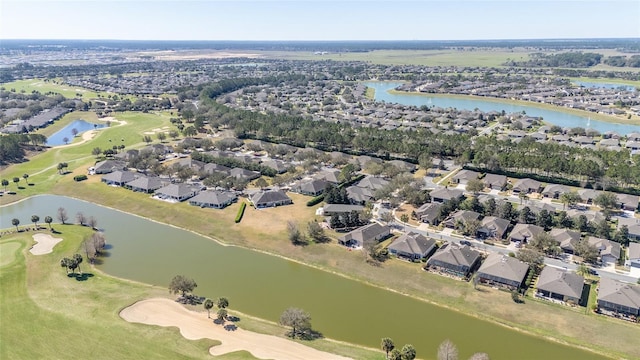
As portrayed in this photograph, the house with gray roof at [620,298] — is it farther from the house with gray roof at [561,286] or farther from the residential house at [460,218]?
the residential house at [460,218]

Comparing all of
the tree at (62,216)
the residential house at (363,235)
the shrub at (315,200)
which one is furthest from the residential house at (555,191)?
the tree at (62,216)

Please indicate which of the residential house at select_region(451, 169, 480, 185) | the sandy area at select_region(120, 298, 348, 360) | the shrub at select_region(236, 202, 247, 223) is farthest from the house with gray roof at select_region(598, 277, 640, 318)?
the shrub at select_region(236, 202, 247, 223)

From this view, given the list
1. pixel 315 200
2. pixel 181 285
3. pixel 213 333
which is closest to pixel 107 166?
pixel 315 200

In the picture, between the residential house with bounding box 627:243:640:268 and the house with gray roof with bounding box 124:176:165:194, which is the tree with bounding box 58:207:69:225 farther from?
the residential house with bounding box 627:243:640:268

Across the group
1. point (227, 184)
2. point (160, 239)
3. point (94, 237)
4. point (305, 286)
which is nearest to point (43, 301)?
point (94, 237)

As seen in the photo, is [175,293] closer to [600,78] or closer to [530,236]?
[530,236]

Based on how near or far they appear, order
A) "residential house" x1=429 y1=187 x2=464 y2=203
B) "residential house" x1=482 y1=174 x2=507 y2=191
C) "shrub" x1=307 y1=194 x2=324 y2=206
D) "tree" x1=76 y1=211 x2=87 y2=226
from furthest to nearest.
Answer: "residential house" x1=482 y1=174 x2=507 y2=191 → "shrub" x1=307 y1=194 x2=324 y2=206 → "residential house" x1=429 y1=187 x2=464 y2=203 → "tree" x1=76 y1=211 x2=87 y2=226
